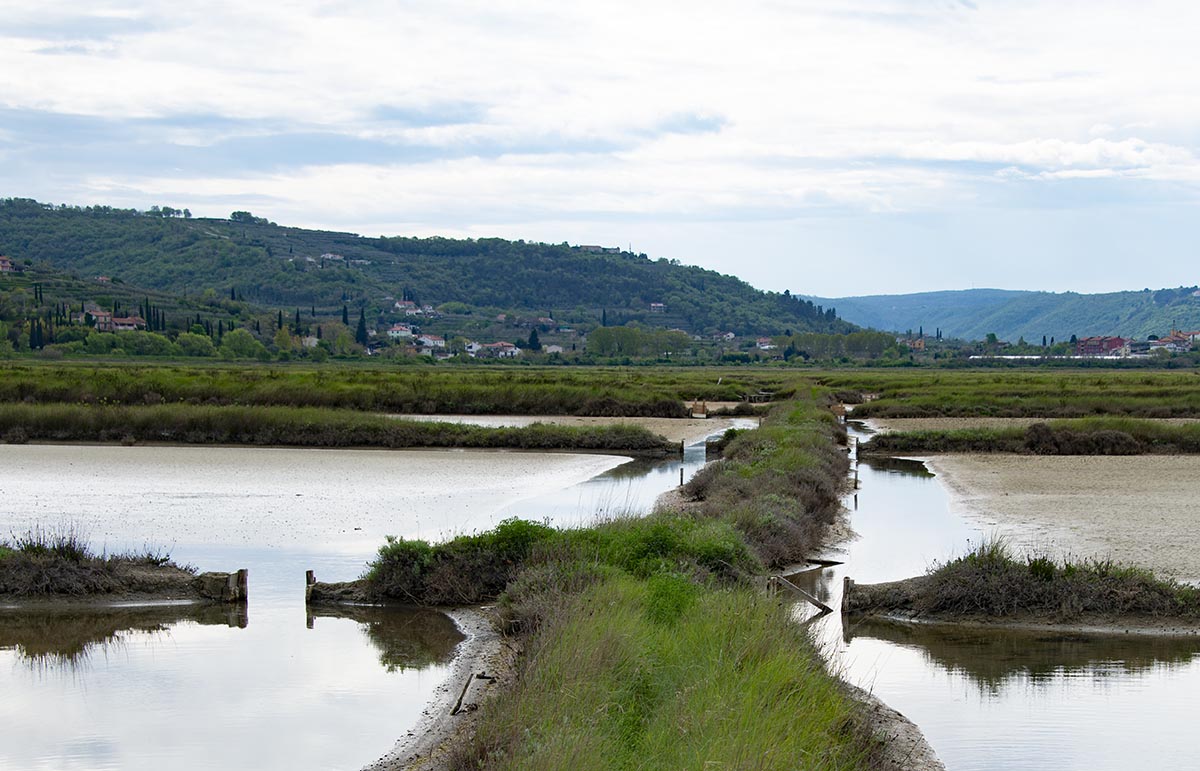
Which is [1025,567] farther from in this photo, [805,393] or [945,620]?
[805,393]

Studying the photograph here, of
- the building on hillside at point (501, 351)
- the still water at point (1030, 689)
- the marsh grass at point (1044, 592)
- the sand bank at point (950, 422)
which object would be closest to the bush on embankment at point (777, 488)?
the still water at point (1030, 689)

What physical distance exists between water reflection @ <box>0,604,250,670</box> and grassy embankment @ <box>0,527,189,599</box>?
319 mm

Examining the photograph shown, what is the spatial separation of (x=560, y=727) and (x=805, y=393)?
5067 cm

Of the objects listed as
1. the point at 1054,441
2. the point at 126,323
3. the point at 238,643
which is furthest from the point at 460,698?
the point at 126,323

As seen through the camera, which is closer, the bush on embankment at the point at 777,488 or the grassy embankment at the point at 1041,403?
the bush on embankment at the point at 777,488

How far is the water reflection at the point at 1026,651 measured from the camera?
1131 centimetres

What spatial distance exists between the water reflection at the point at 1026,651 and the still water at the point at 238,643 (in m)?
4.57

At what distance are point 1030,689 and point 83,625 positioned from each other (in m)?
9.44

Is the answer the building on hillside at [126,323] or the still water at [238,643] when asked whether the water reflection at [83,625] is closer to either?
the still water at [238,643]

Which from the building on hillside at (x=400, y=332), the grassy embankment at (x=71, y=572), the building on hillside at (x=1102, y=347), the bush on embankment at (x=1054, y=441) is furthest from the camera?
the building on hillside at (x=1102, y=347)

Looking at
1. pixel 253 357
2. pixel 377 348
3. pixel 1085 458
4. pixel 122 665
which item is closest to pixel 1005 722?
pixel 122 665

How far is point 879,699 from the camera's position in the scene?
1011 cm

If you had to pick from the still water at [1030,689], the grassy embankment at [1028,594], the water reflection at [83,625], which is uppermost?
the grassy embankment at [1028,594]

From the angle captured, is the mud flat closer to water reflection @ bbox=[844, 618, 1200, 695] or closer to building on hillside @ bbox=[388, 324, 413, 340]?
water reflection @ bbox=[844, 618, 1200, 695]
